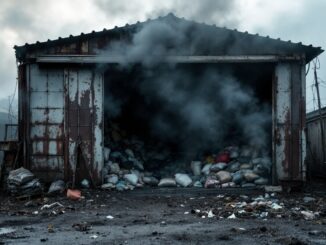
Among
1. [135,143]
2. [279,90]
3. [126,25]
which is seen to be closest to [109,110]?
[135,143]

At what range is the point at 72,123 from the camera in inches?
506

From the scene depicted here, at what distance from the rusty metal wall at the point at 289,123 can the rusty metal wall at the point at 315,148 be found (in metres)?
3.32

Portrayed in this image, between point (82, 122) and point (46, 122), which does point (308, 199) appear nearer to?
point (82, 122)

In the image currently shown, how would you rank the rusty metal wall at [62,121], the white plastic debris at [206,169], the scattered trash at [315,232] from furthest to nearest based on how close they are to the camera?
the white plastic debris at [206,169], the rusty metal wall at [62,121], the scattered trash at [315,232]

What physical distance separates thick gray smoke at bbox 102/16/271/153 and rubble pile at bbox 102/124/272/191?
0.80 metres

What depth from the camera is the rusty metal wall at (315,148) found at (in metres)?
15.9

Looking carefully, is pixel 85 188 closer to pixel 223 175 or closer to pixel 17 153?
pixel 17 153

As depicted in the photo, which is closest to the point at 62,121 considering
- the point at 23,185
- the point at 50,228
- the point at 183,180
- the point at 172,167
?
the point at 23,185

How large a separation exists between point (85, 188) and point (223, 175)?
12.5 feet

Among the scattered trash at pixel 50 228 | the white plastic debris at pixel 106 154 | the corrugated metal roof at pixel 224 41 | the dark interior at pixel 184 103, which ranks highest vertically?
the corrugated metal roof at pixel 224 41

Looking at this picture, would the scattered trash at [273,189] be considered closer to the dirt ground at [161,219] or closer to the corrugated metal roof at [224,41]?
the dirt ground at [161,219]

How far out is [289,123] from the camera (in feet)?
41.7

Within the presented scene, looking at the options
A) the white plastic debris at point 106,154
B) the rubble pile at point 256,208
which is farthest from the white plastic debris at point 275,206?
the white plastic debris at point 106,154

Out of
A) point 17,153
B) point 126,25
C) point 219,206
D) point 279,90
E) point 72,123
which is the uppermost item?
point 126,25
